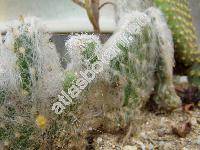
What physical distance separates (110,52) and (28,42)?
1.49 ft

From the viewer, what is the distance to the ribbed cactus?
3.08 meters

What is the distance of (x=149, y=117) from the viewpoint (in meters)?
3.02

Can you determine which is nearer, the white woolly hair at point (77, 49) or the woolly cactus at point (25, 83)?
the woolly cactus at point (25, 83)

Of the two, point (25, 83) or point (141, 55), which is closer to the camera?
point (25, 83)

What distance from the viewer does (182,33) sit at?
3.08m

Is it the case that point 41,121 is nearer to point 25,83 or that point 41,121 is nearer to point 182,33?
point 25,83

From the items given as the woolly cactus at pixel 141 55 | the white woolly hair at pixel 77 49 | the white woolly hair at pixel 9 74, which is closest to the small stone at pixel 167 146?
the woolly cactus at pixel 141 55

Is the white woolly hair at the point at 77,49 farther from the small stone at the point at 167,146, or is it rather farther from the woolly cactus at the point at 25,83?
the small stone at the point at 167,146

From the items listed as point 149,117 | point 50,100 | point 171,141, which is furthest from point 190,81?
point 50,100

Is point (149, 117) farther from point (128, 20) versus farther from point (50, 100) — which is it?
point (50, 100)

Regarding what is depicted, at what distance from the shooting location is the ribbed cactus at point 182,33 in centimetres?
308

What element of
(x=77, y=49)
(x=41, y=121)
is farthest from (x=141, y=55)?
(x=41, y=121)

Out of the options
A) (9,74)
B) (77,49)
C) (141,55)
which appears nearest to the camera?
(9,74)

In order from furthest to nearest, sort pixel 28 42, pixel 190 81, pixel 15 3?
pixel 15 3, pixel 190 81, pixel 28 42
